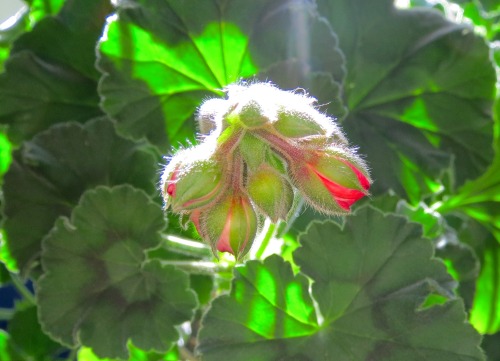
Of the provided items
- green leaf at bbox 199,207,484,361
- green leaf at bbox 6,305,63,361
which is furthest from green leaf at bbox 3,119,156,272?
green leaf at bbox 6,305,63,361

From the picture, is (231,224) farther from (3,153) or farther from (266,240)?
(3,153)

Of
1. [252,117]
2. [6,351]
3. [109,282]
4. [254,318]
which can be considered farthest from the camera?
[6,351]

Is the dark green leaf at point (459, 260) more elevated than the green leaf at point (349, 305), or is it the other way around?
the green leaf at point (349, 305)

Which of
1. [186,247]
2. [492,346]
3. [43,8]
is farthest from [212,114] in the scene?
[492,346]

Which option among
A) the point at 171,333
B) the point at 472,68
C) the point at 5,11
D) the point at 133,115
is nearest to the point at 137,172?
the point at 133,115

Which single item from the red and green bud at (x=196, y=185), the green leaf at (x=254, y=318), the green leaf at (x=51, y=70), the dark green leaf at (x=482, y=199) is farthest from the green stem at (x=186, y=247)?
the dark green leaf at (x=482, y=199)

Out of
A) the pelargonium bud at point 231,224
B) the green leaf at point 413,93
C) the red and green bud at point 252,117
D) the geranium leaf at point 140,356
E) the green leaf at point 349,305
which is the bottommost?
the geranium leaf at point 140,356

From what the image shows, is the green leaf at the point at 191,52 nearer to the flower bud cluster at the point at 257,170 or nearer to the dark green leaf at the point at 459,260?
the flower bud cluster at the point at 257,170
